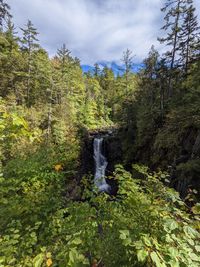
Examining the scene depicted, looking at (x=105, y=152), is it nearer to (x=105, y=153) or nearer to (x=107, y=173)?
(x=105, y=153)

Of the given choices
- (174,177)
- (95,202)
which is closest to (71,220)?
(95,202)

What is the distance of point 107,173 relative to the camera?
18828 mm

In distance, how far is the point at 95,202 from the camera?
331 centimetres

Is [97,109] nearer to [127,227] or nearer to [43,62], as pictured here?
[43,62]

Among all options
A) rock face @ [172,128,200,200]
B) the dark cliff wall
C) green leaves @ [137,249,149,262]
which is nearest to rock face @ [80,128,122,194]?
the dark cliff wall

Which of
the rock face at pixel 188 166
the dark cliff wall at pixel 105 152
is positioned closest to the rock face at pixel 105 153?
the dark cliff wall at pixel 105 152

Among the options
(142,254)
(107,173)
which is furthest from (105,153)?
(142,254)

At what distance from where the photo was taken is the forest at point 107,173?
196cm

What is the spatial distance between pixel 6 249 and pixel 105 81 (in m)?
45.3

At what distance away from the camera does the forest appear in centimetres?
196

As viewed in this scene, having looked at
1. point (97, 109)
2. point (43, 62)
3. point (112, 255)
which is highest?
point (43, 62)

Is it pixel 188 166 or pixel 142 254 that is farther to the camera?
pixel 188 166

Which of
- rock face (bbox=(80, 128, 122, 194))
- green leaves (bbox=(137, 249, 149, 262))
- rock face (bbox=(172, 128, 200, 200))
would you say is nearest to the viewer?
green leaves (bbox=(137, 249, 149, 262))

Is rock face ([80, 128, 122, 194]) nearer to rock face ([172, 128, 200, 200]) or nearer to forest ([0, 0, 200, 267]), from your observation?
forest ([0, 0, 200, 267])
